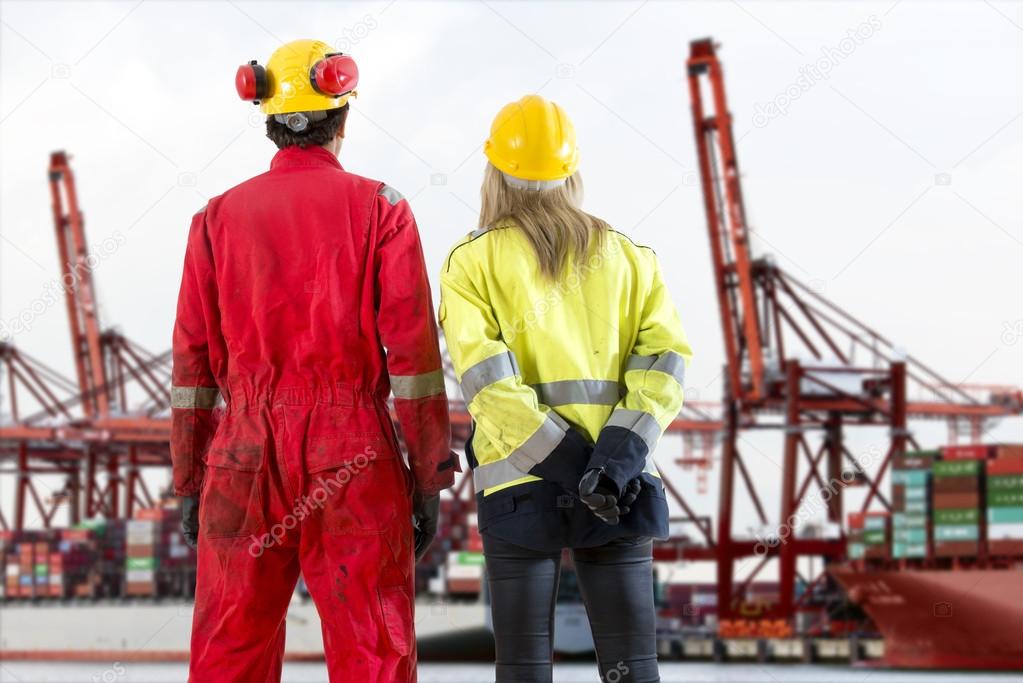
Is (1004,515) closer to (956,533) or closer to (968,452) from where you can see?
(956,533)

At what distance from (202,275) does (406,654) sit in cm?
109

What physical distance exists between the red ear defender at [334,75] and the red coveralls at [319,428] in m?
0.22

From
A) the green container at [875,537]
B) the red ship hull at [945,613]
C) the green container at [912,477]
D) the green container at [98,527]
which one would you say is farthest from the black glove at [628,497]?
the green container at [98,527]

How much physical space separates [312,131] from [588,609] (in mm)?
1421

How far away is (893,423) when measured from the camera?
25.7 metres

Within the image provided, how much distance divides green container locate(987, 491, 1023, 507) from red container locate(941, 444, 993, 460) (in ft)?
2.26

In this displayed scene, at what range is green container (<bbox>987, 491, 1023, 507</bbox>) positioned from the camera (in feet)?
70.1

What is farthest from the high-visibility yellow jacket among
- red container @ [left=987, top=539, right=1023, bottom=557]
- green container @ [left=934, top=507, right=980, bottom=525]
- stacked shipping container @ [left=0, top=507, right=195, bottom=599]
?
stacked shipping container @ [left=0, top=507, right=195, bottom=599]

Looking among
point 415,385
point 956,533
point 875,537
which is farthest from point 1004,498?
point 415,385

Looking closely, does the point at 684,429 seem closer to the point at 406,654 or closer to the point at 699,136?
the point at 699,136

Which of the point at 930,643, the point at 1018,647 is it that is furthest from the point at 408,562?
the point at 930,643

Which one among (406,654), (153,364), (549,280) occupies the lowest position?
(406,654)

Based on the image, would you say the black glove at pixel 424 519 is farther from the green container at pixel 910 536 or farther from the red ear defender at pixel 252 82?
the green container at pixel 910 536

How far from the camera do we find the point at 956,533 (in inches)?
875
